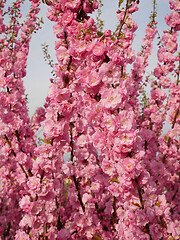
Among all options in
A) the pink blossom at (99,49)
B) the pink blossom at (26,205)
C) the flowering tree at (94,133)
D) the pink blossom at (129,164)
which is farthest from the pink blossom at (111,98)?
the pink blossom at (26,205)

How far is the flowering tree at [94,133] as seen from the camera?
175 cm

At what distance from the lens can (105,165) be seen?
2053 mm

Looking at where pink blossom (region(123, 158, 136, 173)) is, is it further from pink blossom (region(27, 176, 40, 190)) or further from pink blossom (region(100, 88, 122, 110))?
pink blossom (region(27, 176, 40, 190))

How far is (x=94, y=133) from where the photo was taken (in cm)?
193

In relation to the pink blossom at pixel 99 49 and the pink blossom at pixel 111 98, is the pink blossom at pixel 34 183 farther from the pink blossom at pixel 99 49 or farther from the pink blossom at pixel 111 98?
the pink blossom at pixel 99 49

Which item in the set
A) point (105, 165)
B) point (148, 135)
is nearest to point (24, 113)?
point (148, 135)

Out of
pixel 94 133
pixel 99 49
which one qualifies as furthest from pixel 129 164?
pixel 99 49

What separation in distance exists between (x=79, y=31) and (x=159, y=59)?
267cm

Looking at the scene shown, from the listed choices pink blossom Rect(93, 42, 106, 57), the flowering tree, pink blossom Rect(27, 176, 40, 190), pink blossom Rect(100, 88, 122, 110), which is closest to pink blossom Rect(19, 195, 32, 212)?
the flowering tree

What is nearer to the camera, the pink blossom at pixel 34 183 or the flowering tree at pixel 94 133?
the flowering tree at pixel 94 133

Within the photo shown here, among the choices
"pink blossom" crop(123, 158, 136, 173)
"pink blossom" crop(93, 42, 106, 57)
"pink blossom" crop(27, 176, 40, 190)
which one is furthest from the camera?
"pink blossom" crop(27, 176, 40, 190)

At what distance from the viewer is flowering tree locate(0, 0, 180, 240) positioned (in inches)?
69.1

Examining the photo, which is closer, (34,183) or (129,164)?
(129,164)

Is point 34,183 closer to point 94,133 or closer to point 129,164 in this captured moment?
point 94,133
